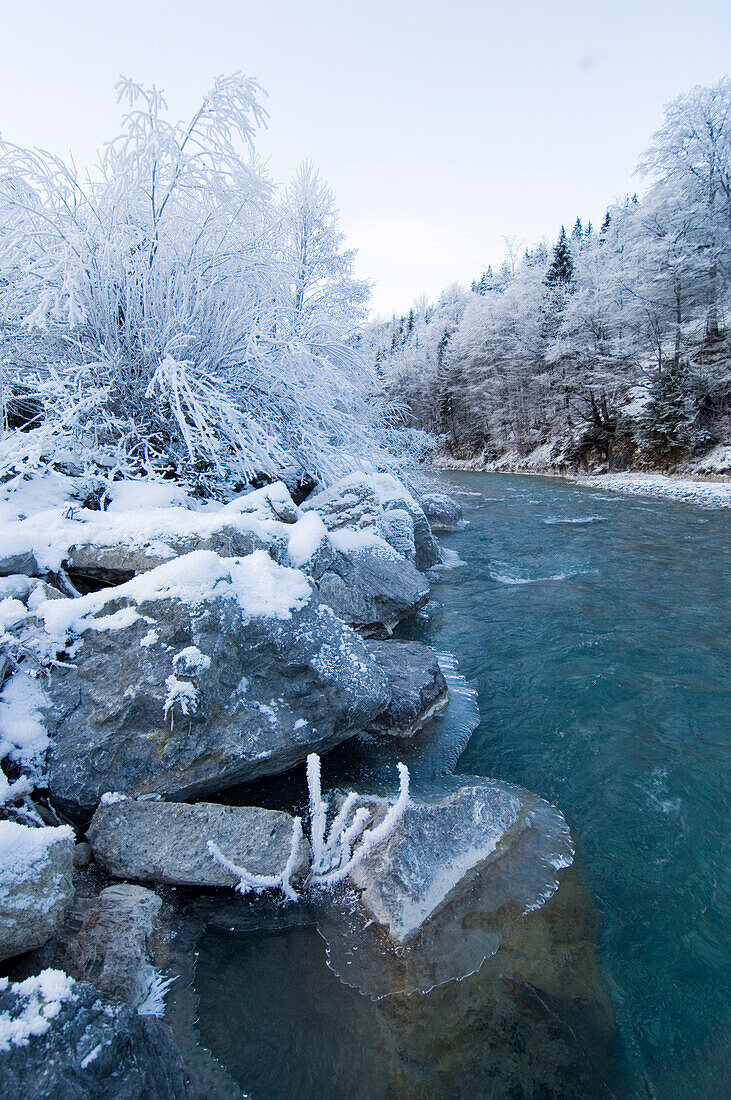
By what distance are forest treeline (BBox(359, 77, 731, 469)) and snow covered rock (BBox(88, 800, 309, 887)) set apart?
1057 cm

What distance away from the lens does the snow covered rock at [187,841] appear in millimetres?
2229

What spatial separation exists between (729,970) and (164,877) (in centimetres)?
250

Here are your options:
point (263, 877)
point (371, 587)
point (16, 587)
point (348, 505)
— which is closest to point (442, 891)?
point (263, 877)

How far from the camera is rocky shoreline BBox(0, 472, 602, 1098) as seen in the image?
63.8 inches

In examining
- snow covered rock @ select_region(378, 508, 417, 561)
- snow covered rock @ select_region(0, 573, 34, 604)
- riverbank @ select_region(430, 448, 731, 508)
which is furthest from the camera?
riverbank @ select_region(430, 448, 731, 508)

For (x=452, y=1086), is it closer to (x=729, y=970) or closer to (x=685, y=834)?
(x=729, y=970)

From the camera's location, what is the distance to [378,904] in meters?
2.16

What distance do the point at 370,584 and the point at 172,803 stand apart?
124 inches

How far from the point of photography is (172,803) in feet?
8.02

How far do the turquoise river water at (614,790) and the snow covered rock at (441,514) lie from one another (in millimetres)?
4020

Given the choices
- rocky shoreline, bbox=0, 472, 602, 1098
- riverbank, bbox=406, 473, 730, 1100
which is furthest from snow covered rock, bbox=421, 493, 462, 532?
rocky shoreline, bbox=0, 472, 602, 1098

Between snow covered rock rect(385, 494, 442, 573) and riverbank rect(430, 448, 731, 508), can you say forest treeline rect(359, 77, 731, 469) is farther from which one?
snow covered rock rect(385, 494, 442, 573)

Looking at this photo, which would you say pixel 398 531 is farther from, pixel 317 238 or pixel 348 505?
pixel 317 238

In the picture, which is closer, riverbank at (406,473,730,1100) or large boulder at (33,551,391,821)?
riverbank at (406,473,730,1100)
